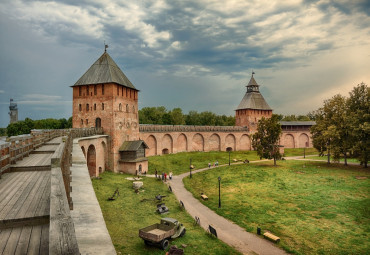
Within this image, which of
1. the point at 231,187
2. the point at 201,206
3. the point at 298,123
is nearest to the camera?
the point at 201,206

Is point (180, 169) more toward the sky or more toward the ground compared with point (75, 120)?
more toward the ground

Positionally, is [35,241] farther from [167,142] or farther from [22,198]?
[167,142]

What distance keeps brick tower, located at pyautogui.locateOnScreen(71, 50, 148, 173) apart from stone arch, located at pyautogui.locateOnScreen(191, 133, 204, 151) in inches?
675

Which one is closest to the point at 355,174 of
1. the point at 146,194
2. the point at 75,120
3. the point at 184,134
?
the point at 146,194

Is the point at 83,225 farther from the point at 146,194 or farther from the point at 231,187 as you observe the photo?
the point at 231,187

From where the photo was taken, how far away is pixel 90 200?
5375 mm

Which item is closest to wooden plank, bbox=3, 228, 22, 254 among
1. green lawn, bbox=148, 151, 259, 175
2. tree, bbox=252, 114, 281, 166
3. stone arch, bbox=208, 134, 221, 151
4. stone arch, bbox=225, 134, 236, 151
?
green lawn, bbox=148, 151, 259, 175

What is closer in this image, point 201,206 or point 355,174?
point 201,206

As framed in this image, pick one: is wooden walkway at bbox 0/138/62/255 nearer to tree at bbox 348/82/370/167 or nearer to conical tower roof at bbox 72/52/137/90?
conical tower roof at bbox 72/52/137/90

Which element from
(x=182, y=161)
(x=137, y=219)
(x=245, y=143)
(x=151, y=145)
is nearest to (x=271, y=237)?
(x=137, y=219)

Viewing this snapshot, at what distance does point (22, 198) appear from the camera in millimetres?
5043

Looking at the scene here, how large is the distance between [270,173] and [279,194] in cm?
781

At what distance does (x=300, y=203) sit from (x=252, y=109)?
35576 mm

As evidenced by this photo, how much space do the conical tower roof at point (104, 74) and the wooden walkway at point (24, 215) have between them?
25.5m
